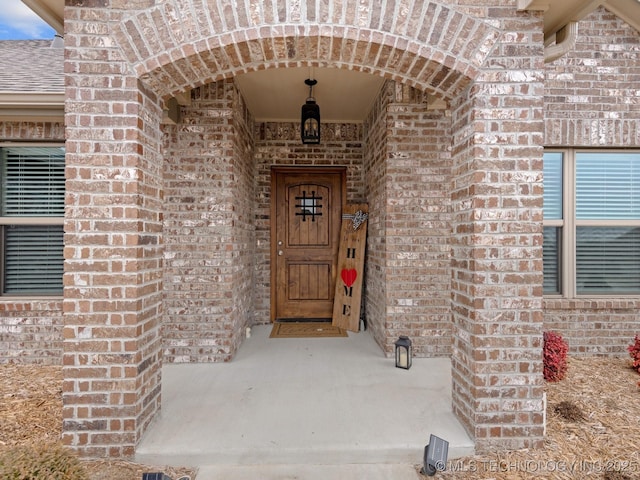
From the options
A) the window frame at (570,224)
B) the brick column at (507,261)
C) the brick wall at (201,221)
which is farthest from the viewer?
the window frame at (570,224)

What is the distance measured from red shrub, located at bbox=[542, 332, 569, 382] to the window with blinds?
4.70 metres

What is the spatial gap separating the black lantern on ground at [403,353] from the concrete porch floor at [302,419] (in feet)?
0.27

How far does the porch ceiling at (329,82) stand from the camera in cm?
233

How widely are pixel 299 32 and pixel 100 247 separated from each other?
66.6 inches

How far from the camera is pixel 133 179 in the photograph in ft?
7.39

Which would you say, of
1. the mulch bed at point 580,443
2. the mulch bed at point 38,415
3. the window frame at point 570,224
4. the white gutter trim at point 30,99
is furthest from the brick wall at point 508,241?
the white gutter trim at point 30,99

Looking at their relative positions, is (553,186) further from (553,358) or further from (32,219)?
(32,219)

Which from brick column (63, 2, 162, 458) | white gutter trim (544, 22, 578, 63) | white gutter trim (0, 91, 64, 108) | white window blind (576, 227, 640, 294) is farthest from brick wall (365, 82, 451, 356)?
white gutter trim (0, 91, 64, 108)

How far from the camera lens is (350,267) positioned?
508cm

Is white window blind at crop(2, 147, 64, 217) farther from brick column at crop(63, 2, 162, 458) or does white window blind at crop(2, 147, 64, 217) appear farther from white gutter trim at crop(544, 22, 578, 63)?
white gutter trim at crop(544, 22, 578, 63)

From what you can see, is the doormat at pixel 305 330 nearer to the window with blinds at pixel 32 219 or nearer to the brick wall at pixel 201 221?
the brick wall at pixel 201 221

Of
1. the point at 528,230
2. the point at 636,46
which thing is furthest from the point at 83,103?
the point at 636,46

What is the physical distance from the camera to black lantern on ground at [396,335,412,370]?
349 centimetres

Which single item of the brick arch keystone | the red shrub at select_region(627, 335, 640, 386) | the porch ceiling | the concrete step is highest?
the porch ceiling
